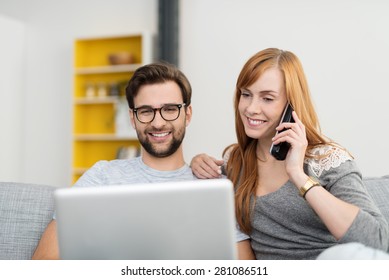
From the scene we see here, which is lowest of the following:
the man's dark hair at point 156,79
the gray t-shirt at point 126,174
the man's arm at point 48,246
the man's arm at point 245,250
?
the man's arm at point 245,250

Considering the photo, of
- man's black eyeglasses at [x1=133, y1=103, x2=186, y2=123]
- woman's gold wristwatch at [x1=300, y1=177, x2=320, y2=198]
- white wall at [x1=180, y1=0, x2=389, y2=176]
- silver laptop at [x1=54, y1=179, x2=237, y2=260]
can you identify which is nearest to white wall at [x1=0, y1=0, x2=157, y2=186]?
white wall at [x1=180, y1=0, x2=389, y2=176]

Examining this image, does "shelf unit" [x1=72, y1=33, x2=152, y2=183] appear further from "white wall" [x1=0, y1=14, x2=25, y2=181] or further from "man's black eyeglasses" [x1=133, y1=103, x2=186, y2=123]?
"man's black eyeglasses" [x1=133, y1=103, x2=186, y2=123]

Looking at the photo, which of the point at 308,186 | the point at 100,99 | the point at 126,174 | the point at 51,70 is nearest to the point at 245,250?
the point at 308,186

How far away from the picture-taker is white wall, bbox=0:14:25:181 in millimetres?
5379

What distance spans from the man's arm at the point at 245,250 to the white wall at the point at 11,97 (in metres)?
4.04

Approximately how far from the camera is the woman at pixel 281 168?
66.1 inches

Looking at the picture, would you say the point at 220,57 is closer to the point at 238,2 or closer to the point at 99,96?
the point at 238,2

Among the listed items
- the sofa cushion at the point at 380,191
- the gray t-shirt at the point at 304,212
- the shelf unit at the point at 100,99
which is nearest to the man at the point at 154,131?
the gray t-shirt at the point at 304,212

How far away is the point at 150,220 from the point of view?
112cm

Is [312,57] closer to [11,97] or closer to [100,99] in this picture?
[100,99]

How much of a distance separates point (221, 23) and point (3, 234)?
329 cm

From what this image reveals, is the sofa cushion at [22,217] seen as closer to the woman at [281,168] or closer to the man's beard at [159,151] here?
the man's beard at [159,151]

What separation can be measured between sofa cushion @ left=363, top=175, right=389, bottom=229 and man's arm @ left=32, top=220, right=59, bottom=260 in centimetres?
116
